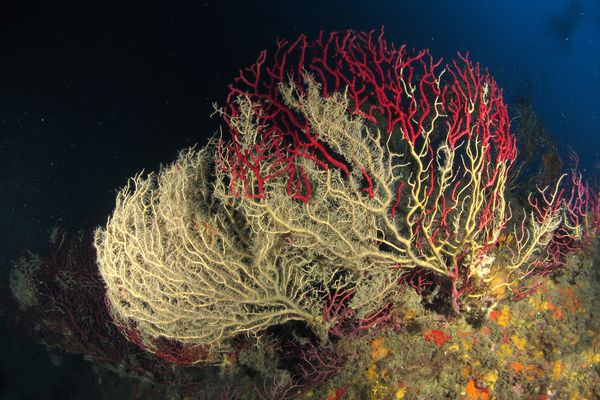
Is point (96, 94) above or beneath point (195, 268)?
above

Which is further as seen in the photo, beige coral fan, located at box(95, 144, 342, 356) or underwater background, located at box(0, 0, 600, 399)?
underwater background, located at box(0, 0, 600, 399)

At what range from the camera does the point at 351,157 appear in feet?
11.4

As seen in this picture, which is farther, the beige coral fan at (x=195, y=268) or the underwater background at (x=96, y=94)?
the underwater background at (x=96, y=94)

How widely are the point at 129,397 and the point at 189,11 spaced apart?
16.5 m

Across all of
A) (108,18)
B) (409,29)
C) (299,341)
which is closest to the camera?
(299,341)

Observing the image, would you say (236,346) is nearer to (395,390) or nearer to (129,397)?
(395,390)

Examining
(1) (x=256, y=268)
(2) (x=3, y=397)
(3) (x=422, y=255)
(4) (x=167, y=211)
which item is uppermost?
(2) (x=3, y=397)

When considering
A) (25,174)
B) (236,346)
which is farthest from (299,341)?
(25,174)

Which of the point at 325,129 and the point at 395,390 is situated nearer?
the point at 325,129

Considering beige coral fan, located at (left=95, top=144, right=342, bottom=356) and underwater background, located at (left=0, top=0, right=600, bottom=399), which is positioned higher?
underwater background, located at (left=0, top=0, right=600, bottom=399)

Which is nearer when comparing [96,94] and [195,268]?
[195,268]

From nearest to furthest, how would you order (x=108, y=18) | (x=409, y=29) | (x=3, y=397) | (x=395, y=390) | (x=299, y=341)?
(x=395, y=390) < (x=299, y=341) < (x=3, y=397) < (x=108, y=18) < (x=409, y=29)

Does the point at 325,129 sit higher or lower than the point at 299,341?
higher

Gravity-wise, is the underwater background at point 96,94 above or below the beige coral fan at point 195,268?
above
